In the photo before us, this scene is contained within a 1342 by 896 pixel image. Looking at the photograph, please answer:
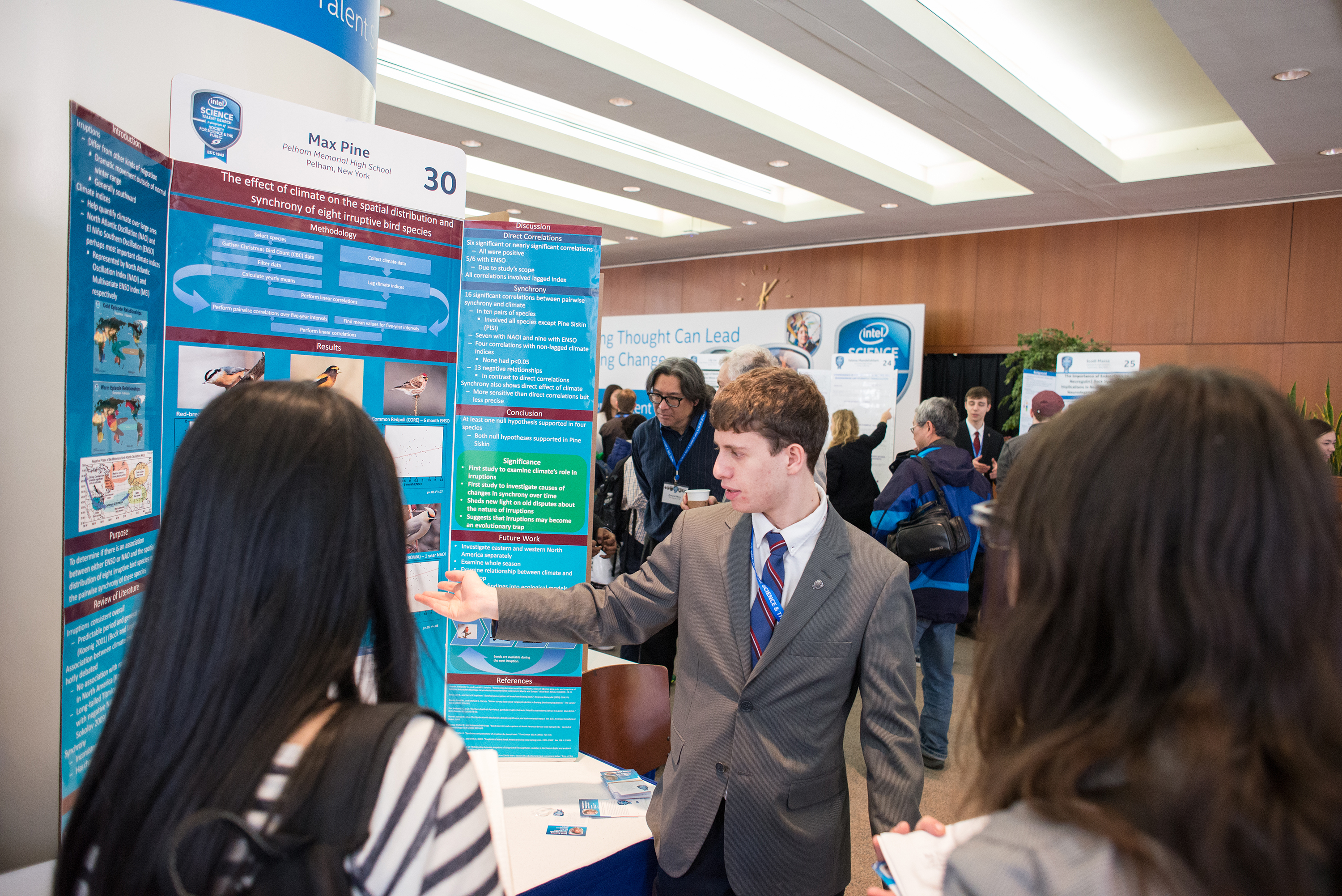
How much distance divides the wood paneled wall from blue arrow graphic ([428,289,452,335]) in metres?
6.99

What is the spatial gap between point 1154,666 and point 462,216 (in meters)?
1.86

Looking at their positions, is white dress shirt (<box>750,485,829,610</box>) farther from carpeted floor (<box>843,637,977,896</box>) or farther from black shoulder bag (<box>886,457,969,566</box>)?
black shoulder bag (<box>886,457,969,566</box>)

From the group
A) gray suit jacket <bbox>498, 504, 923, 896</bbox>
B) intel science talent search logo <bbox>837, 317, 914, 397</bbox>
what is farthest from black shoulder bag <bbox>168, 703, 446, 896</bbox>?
intel science talent search logo <bbox>837, 317, 914, 397</bbox>

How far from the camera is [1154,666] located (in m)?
0.67

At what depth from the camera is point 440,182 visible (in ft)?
6.46

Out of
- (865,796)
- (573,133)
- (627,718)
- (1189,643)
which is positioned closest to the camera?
(1189,643)

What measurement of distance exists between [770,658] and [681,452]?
7.67ft

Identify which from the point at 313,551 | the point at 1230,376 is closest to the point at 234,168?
the point at 313,551

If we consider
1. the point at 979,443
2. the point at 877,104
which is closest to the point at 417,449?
the point at 877,104

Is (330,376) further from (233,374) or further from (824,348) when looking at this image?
(824,348)

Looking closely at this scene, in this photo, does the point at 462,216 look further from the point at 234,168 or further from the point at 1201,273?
the point at 1201,273

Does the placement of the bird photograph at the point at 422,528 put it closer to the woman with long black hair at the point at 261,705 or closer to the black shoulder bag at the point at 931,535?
the woman with long black hair at the point at 261,705

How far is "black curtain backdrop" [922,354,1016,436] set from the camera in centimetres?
898

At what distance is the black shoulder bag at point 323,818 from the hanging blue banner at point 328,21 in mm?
1598
